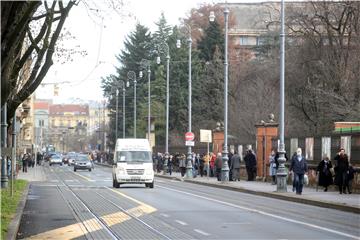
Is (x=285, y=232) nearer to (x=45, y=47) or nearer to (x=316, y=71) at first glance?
(x=45, y=47)

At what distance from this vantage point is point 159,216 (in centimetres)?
1967

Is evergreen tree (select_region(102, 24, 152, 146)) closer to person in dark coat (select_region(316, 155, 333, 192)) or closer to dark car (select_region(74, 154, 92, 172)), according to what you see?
dark car (select_region(74, 154, 92, 172))

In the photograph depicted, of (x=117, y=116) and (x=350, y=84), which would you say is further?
(x=117, y=116)

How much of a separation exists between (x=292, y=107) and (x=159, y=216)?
1553 inches

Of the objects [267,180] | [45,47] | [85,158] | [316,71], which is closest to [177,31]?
[85,158]

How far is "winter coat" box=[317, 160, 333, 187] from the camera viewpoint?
30031 millimetres

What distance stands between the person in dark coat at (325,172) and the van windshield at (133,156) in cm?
973

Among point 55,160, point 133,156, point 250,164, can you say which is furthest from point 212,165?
point 55,160

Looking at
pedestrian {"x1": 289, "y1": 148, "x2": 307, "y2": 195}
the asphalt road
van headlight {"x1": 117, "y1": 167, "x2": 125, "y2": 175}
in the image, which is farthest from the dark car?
pedestrian {"x1": 289, "y1": 148, "x2": 307, "y2": 195}

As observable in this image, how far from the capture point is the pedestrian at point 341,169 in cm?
2802

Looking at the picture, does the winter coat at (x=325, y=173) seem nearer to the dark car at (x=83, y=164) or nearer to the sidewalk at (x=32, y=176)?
the sidewalk at (x=32, y=176)

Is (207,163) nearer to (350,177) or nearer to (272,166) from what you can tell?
(272,166)

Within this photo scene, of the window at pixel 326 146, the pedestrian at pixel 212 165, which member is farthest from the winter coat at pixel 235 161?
Result: the window at pixel 326 146

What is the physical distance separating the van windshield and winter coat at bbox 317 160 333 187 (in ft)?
31.9
